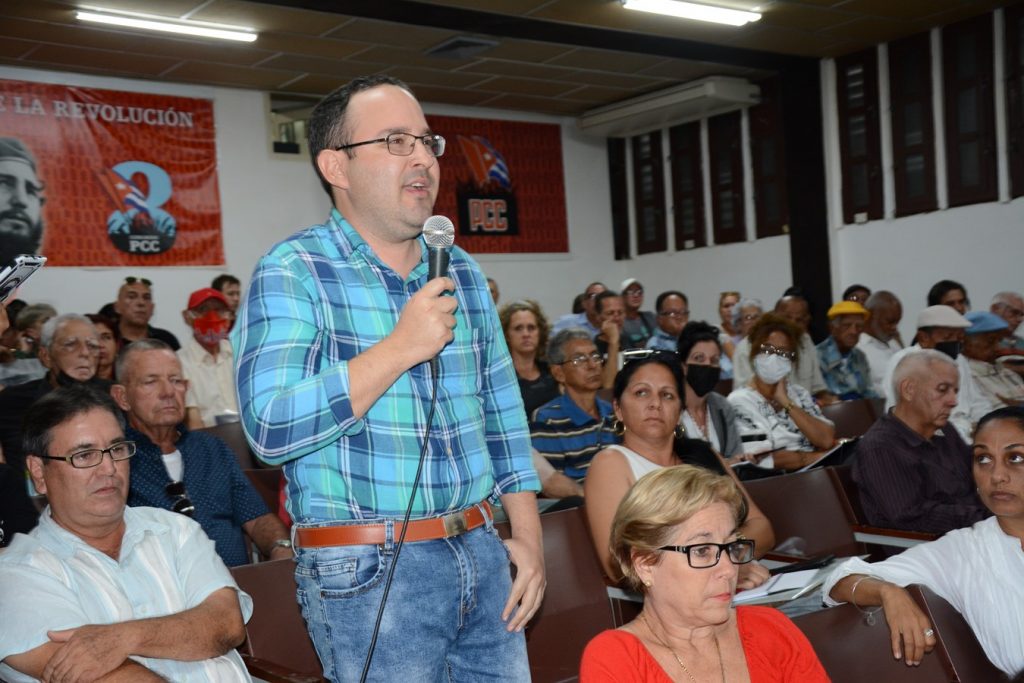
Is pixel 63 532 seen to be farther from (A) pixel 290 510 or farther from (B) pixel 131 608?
(A) pixel 290 510

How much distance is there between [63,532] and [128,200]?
6.31m

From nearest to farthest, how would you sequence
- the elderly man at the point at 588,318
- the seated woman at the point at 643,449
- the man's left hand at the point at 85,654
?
the man's left hand at the point at 85,654 < the seated woman at the point at 643,449 < the elderly man at the point at 588,318

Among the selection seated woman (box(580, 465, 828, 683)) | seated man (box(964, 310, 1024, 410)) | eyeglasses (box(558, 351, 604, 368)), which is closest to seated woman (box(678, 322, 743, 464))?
eyeglasses (box(558, 351, 604, 368))

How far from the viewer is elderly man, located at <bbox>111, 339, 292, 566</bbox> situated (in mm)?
2949

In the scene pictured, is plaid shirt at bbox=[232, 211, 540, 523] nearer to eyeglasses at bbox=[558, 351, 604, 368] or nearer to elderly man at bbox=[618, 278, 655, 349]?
eyeglasses at bbox=[558, 351, 604, 368]

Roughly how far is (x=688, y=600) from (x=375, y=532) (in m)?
0.60

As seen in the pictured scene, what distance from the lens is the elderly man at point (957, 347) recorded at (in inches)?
195

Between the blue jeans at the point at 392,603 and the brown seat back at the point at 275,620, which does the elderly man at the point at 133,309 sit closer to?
the brown seat back at the point at 275,620

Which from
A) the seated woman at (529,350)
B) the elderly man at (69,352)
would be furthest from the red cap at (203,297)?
the seated woman at (529,350)

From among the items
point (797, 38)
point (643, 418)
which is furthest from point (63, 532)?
point (797, 38)

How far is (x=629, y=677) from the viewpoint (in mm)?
1598

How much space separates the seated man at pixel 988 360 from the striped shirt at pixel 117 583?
437cm

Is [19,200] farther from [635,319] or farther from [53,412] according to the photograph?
[53,412]

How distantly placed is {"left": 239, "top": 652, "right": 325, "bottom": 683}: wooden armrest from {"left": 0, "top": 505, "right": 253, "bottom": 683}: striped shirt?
67mm
